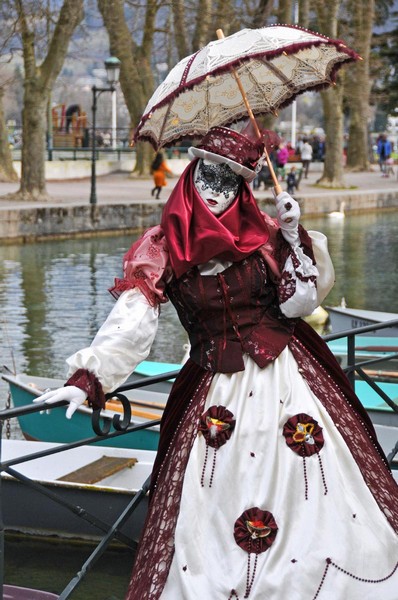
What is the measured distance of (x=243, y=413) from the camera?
337 cm

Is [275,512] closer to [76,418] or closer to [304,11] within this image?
[76,418]

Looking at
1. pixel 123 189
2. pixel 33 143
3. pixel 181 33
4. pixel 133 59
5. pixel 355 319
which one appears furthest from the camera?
pixel 133 59

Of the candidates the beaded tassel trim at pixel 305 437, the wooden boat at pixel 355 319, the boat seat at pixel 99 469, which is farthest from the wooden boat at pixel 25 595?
the wooden boat at pixel 355 319

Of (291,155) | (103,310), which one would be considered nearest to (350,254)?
(103,310)

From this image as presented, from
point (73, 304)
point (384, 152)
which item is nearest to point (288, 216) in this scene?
point (73, 304)

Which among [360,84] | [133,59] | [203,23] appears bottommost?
[360,84]

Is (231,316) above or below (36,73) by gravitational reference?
below

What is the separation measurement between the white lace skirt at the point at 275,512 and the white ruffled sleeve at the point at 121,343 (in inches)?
11.3

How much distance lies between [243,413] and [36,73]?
63.7 feet

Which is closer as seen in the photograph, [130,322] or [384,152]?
[130,322]

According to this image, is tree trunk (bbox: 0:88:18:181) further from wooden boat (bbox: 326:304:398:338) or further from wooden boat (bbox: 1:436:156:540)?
wooden boat (bbox: 1:436:156:540)

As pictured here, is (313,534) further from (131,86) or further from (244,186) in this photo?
(131,86)

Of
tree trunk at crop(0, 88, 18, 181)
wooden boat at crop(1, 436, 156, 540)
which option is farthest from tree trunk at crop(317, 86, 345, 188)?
wooden boat at crop(1, 436, 156, 540)

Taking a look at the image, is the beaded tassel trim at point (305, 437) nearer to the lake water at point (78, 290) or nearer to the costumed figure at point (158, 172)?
the lake water at point (78, 290)
